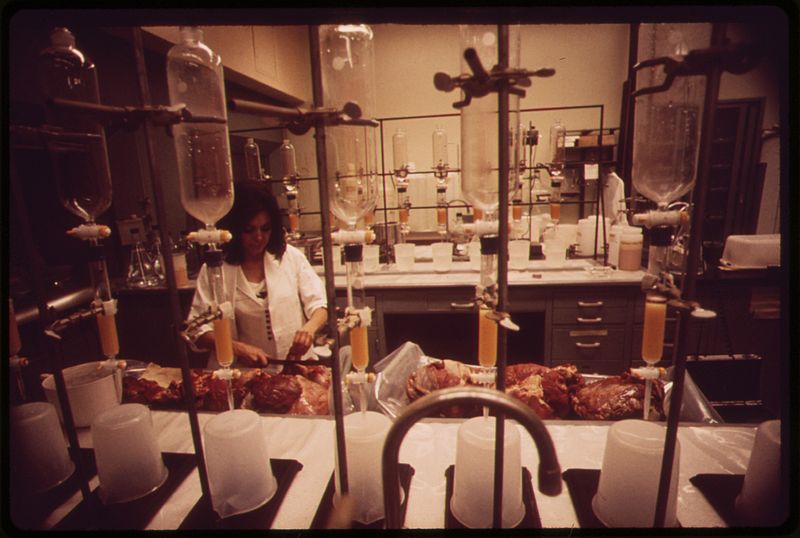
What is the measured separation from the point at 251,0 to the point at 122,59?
10.7 ft

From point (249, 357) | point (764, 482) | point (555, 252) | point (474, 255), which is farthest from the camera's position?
point (474, 255)

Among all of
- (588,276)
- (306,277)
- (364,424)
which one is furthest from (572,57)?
(364,424)

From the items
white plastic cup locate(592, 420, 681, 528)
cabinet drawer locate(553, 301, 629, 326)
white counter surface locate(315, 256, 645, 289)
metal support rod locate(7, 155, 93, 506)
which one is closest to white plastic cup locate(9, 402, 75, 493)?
metal support rod locate(7, 155, 93, 506)

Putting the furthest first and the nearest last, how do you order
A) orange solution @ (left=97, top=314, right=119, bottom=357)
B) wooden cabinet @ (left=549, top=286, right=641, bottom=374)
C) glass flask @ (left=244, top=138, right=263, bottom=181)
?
1. glass flask @ (left=244, top=138, right=263, bottom=181)
2. wooden cabinet @ (left=549, top=286, right=641, bottom=374)
3. orange solution @ (left=97, top=314, right=119, bottom=357)

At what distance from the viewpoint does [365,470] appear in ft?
2.60

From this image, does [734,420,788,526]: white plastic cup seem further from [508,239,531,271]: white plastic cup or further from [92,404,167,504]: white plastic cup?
[508,239,531,271]: white plastic cup

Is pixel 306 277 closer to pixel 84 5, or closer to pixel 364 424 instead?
pixel 364 424

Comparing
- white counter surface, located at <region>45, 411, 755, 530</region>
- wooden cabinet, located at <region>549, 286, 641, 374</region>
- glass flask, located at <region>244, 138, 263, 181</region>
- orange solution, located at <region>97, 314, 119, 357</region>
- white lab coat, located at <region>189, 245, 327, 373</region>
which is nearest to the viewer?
white counter surface, located at <region>45, 411, 755, 530</region>

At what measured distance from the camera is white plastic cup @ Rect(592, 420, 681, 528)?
0.73 metres

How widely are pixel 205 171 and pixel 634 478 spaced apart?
1026 millimetres

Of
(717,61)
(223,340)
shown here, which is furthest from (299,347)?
(717,61)

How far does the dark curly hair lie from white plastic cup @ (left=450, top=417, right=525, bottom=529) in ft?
5.08

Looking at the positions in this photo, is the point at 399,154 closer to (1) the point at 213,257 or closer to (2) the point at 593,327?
(2) the point at 593,327

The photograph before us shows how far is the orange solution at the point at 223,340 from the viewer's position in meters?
0.90
